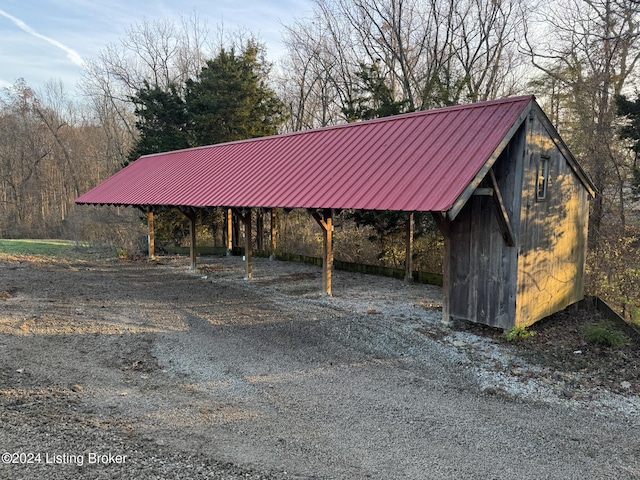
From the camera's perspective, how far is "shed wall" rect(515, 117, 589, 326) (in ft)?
23.9

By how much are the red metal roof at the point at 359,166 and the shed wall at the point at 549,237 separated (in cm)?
104

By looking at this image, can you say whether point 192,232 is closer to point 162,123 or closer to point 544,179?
point 162,123

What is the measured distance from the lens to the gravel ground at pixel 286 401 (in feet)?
11.7

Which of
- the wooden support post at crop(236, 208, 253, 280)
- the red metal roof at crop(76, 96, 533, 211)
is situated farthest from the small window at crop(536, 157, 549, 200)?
the wooden support post at crop(236, 208, 253, 280)

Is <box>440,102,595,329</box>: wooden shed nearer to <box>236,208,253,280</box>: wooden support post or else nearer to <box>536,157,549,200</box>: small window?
<box>536,157,549,200</box>: small window

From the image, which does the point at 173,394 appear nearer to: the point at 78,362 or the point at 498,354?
the point at 78,362

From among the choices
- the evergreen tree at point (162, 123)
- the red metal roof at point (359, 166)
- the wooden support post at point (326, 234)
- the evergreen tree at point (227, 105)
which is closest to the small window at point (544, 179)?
the red metal roof at point (359, 166)

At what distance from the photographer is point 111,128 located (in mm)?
32500

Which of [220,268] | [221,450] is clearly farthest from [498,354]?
[220,268]

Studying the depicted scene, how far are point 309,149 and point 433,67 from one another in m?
13.0

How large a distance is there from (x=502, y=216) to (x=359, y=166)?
3292 millimetres

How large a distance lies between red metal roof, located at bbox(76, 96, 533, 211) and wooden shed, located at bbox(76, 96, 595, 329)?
3 cm

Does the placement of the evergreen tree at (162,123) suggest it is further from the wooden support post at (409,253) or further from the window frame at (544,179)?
the window frame at (544,179)

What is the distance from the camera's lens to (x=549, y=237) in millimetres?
7945
